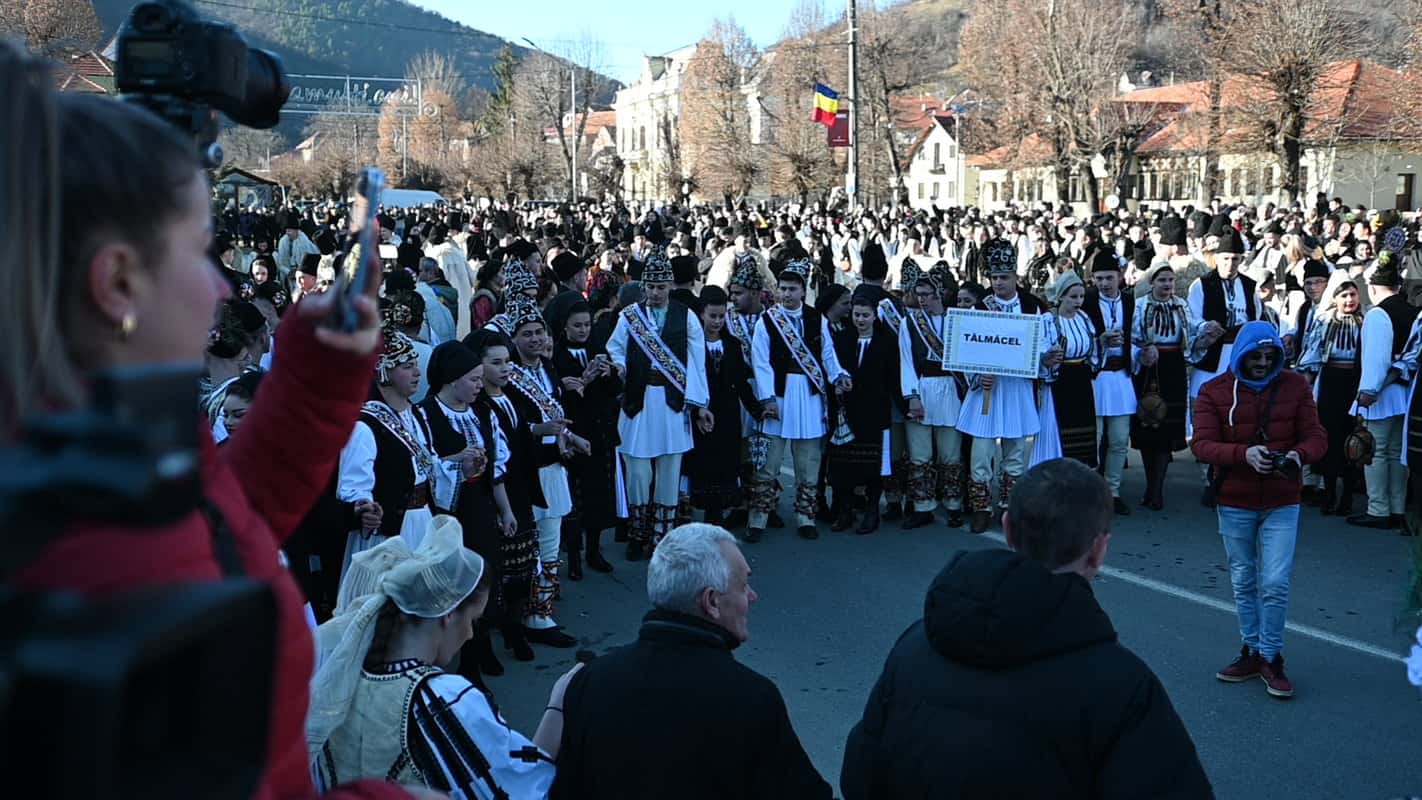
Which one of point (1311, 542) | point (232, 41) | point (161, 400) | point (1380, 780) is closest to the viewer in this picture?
point (161, 400)

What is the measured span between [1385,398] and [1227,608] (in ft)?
9.36

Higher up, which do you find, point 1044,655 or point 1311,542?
point 1044,655

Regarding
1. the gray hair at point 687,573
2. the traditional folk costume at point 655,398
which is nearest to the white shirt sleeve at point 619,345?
the traditional folk costume at point 655,398

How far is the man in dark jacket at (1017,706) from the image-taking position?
102 inches

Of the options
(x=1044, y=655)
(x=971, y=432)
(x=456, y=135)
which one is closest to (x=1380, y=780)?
(x=1044, y=655)

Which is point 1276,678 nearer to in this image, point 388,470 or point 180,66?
point 388,470

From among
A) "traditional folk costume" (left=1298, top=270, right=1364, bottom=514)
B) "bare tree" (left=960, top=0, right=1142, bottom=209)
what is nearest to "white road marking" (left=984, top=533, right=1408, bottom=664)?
"traditional folk costume" (left=1298, top=270, right=1364, bottom=514)

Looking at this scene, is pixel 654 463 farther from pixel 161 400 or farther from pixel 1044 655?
pixel 161 400

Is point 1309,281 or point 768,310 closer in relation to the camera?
point 768,310

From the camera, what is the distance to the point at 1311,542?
8953 millimetres

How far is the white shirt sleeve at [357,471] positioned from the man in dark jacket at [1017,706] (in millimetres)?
3175

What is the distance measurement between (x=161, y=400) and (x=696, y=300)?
8.78 m

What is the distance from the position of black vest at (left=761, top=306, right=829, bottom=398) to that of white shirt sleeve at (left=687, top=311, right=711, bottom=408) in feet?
2.14

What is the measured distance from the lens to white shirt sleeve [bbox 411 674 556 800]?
9.86 feet
